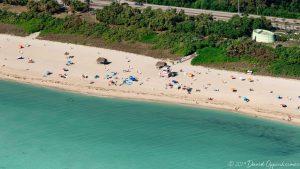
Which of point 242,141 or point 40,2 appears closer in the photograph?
point 242,141

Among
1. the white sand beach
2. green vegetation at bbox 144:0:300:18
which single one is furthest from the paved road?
the white sand beach

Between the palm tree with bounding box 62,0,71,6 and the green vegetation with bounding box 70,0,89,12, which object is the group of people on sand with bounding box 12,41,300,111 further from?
the palm tree with bounding box 62,0,71,6

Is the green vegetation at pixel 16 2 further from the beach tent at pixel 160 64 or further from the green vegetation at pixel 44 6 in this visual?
the beach tent at pixel 160 64

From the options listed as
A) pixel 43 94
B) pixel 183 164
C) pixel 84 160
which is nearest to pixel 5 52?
pixel 43 94

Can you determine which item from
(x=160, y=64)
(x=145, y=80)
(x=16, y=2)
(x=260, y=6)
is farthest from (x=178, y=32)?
(x=16, y=2)

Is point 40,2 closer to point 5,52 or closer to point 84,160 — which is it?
point 5,52

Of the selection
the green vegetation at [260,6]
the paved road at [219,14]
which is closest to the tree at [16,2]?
the paved road at [219,14]
